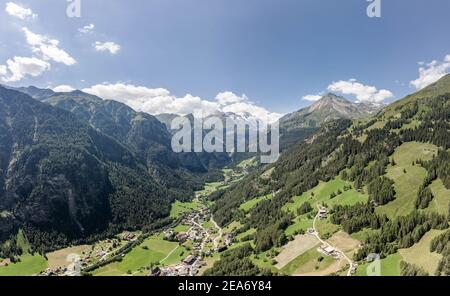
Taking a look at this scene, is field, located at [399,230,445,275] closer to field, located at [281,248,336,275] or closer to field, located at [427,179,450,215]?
field, located at [427,179,450,215]

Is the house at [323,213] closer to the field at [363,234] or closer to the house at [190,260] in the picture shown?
the field at [363,234]

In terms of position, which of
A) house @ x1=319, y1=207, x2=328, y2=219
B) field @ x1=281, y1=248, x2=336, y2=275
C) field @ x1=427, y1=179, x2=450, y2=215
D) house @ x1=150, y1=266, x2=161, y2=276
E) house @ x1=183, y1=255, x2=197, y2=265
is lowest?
house @ x1=150, y1=266, x2=161, y2=276

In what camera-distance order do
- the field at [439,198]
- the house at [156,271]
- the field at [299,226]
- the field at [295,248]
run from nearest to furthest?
the field at [439,198] → the field at [295,248] → the house at [156,271] → the field at [299,226]

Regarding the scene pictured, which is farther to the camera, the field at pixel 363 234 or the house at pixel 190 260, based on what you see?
the house at pixel 190 260

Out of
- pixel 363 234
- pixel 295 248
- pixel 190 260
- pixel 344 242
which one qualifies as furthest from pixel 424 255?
pixel 190 260

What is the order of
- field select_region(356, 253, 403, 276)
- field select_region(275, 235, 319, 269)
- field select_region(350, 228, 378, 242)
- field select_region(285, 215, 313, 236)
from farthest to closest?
field select_region(285, 215, 313, 236) → field select_region(275, 235, 319, 269) → field select_region(350, 228, 378, 242) → field select_region(356, 253, 403, 276)

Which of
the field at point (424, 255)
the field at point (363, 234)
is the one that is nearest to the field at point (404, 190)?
the field at point (363, 234)

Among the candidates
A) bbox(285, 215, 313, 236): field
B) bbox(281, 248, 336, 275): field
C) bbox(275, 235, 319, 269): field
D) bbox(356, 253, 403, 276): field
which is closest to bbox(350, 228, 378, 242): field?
bbox(275, 235, 319, 269): field

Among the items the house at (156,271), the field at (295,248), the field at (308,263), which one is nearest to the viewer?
the field at (308,263)
